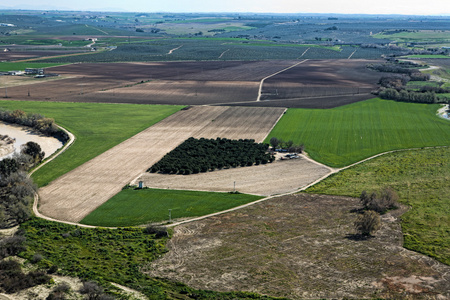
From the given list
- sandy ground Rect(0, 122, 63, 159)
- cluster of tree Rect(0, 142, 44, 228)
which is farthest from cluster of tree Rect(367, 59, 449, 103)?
cluster of tree Rect(0, 142, 44, 228)

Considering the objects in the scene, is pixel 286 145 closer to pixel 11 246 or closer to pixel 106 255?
pixel 106 255

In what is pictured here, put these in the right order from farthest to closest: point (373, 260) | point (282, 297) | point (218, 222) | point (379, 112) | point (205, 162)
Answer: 1. point (379, 112)
2. point (205, 162)
3. point (218, 222)
4. point (373, 260)
5. point (282, 297)

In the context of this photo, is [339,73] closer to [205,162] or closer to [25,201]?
[205,162]

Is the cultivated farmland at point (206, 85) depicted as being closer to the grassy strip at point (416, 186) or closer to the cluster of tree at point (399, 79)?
the cluster of tree at point (399, 79)

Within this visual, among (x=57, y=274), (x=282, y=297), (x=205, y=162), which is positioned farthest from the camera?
(x=205, y=162)

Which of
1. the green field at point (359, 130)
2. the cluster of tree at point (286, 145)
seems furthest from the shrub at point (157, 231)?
the cluster of tree at point (286, 145)

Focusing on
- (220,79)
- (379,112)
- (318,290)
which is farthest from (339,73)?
(318,290)
